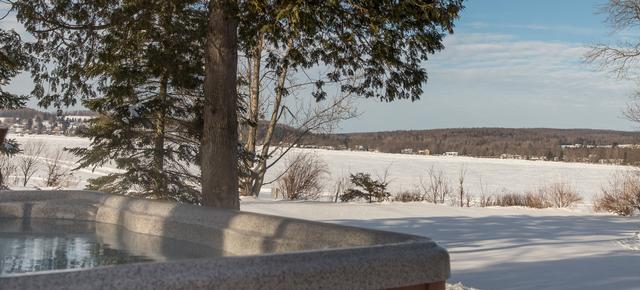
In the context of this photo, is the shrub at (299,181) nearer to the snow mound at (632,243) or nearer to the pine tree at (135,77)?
the pine tree at (135,77)

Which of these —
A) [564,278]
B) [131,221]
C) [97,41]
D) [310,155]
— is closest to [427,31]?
[564,278]

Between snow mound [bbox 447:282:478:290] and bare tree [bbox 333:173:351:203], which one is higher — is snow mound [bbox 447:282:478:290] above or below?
below

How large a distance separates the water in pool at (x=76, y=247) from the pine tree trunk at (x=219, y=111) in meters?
1.47

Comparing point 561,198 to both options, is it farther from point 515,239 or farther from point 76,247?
point 76,247

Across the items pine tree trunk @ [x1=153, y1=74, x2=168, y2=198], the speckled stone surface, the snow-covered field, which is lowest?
the snow-covered field

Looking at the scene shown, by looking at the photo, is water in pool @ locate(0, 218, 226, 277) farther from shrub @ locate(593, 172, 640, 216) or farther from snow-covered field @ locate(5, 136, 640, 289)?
shrub @ locate(593, 172, 640, 216)

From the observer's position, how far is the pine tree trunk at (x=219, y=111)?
24.9ft

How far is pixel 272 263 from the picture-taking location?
2.67m

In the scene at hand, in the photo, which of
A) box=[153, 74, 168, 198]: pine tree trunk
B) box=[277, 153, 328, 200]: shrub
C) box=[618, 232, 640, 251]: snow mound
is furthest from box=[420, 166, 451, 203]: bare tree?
box=[153, 74, 168, 198]: pine tree trunk

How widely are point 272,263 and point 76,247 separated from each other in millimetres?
3457

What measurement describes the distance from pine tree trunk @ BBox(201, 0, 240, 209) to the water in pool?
1.47 metres

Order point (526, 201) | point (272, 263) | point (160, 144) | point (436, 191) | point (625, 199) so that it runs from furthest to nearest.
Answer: point (436, 191) → point (526, 201) → point (625, 199) → point (160, 144) → point (272, 263)

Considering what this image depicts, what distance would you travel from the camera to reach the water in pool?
4.81m

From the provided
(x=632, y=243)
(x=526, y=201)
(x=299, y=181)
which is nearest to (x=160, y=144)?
(x=299, y=181)
